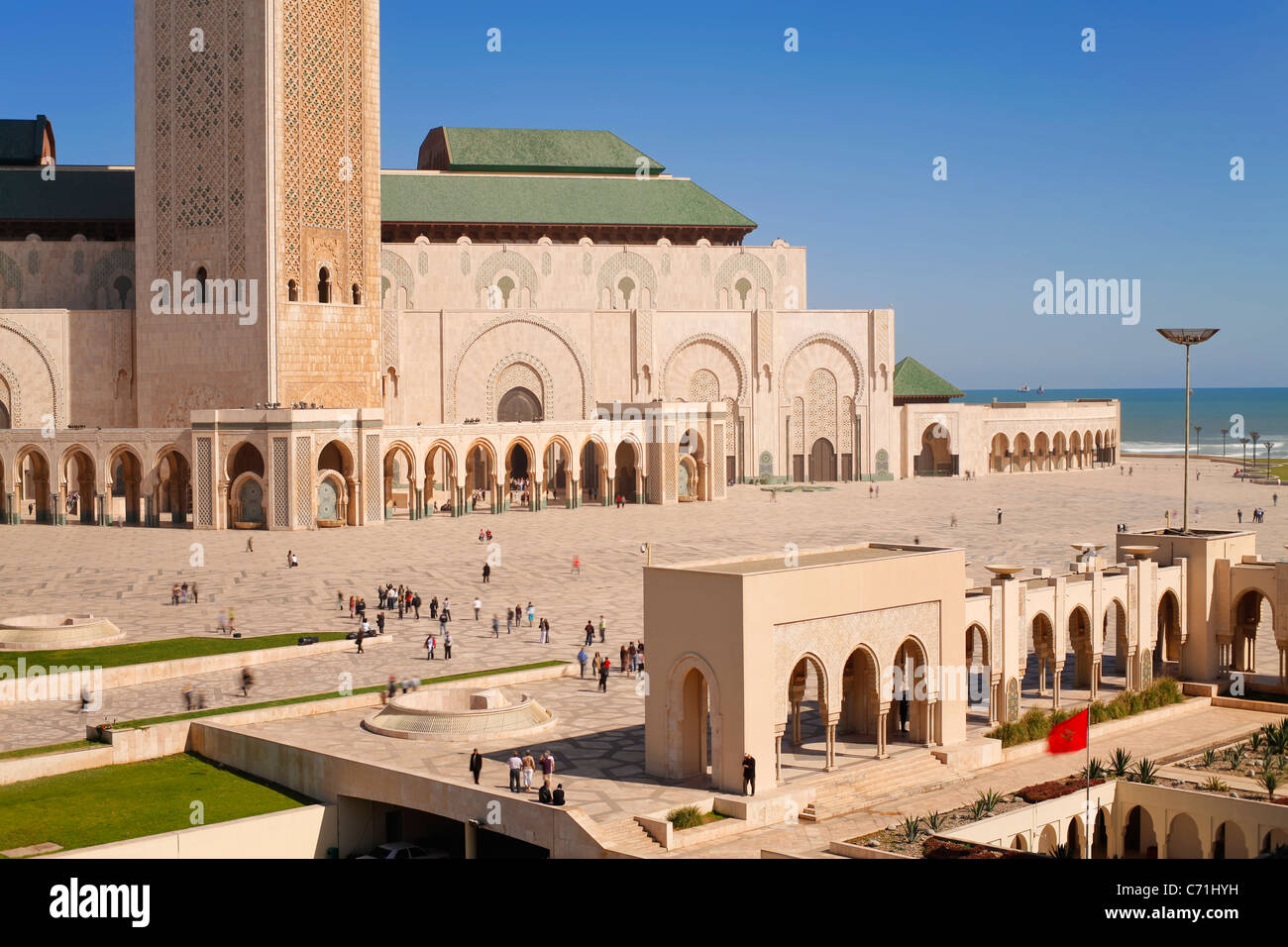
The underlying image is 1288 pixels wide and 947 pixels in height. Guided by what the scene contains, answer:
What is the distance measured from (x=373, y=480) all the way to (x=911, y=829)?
30469mm

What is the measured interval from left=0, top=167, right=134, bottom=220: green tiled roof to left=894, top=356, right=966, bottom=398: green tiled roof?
35112 mm

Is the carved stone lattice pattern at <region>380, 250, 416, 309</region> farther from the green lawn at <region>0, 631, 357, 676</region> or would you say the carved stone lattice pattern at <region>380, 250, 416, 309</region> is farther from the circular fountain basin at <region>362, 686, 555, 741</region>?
the circular fountain basin at <region>362, 686, 555, 741</region>

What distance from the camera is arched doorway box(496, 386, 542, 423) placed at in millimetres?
57125

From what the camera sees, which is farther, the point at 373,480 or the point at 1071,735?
the point at 373,480

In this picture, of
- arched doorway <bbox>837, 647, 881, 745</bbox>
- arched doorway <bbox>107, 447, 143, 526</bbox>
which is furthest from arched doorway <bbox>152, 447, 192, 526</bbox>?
arched doorway <bbox>837, 647, 881, 745</bbox>

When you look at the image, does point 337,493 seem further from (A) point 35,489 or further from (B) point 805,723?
(B) point 805,723

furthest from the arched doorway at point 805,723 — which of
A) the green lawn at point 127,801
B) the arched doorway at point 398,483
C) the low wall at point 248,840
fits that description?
the arched doorway at point 398,483

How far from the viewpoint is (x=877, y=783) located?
1964 centimetres

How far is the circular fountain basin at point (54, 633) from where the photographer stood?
1054 inches

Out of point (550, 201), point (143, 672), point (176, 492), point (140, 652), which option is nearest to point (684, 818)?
point (143, 672)

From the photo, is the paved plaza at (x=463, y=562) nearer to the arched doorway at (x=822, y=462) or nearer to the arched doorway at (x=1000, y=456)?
the arched doorway at (x=822, y=462)
